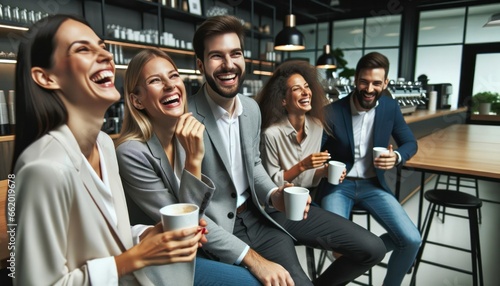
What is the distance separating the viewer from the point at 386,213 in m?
1.95

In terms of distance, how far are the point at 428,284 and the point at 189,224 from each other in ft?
7.27

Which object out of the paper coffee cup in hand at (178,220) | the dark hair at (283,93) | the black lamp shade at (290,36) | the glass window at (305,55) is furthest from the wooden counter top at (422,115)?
the glass window at (305,55)

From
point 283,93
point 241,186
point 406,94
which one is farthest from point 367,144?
point 406,94

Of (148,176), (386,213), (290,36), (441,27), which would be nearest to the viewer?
(148,176)

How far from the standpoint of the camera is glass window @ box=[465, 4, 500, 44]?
24.3 feet

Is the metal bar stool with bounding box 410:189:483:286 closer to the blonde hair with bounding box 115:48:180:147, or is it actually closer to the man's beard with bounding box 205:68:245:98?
the man's beard with bounding box 205:68:245:98

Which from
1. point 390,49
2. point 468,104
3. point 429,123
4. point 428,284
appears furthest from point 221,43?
point 390,49

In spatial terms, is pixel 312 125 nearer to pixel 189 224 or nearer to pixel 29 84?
pixel 189 224

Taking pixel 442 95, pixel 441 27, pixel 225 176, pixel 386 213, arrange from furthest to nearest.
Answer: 1. pixel 441 27
2. pixel 442 95
3. pixel 386 213
4. pixel 225 176

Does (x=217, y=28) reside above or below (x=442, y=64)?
→ below

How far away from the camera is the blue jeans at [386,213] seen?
186cm

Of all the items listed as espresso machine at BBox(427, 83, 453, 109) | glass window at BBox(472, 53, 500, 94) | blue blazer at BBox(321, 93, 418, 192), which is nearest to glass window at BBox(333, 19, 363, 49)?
glass window at BBox(472, 53, 500, 94)

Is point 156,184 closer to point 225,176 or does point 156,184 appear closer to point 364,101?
point 225,176

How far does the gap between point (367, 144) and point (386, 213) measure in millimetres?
545
